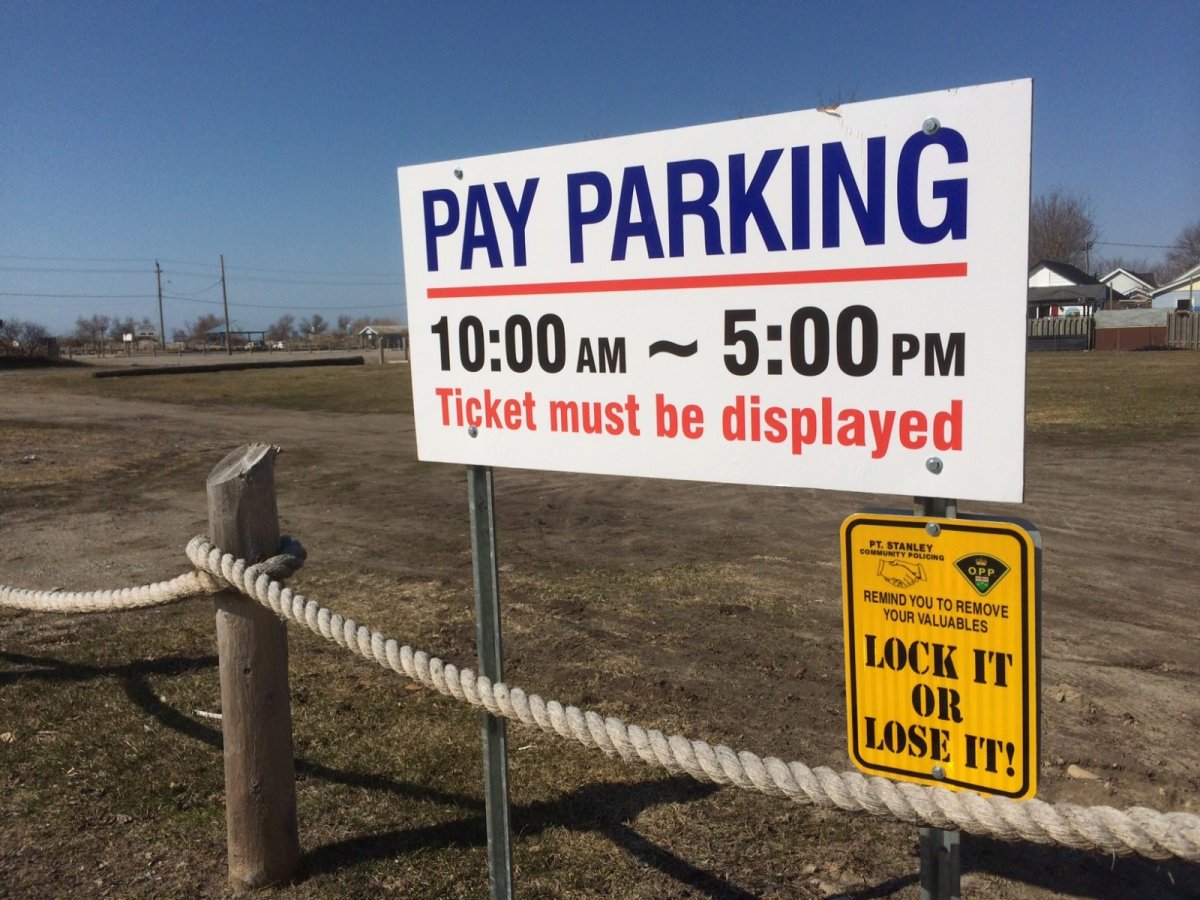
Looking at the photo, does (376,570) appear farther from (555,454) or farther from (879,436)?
(879,436)

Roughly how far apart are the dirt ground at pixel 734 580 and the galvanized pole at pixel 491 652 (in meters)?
1.27

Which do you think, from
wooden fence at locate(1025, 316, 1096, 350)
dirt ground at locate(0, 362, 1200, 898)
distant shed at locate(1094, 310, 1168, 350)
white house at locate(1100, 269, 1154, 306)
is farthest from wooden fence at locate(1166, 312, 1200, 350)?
white house at locate(1100, 269, 1154, 306)

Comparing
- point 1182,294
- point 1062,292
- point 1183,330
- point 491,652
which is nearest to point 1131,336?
point 1183,330

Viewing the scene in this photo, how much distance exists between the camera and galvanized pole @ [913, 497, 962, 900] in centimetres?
179

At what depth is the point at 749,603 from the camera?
597 cm

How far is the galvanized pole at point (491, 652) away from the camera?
2465 mm

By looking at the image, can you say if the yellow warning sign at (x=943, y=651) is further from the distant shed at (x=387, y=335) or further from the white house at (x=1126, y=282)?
the white house at (x=1126, y=282)

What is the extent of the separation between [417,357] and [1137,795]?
314cm

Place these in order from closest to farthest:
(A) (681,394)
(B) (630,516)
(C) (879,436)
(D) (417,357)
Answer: (C) (879,436) < (A) (681,394) < (D) (417,357) < (B) (630,516)

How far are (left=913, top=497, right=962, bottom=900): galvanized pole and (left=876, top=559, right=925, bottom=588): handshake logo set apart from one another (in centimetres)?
10

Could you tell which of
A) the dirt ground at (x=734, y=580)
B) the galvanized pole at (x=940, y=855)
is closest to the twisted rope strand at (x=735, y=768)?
the galvanized pole at (x=940, y=855)

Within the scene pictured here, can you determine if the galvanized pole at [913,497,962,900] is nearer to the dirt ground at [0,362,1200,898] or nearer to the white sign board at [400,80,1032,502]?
the white sign board at [400,80,1032,502]

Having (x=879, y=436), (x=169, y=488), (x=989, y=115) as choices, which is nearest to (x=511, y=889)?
(x=879, y=436)

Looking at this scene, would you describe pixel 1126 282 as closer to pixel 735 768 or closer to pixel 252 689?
pixel 252 689
